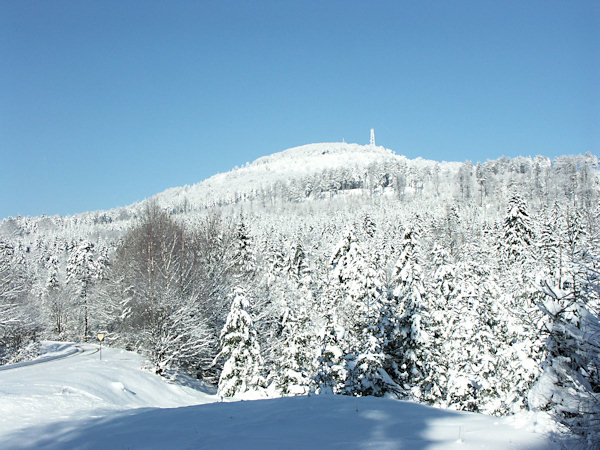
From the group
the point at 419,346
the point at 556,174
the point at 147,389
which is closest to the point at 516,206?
the point at 419,346

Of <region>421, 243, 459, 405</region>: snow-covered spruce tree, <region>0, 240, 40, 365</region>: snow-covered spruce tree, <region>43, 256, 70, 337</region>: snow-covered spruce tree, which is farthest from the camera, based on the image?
<region>43, 256, 70, 337</region>: snow-covered spruce tree

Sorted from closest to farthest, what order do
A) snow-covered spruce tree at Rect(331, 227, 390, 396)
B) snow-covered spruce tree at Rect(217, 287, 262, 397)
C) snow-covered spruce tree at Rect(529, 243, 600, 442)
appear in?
snow-covered spruce tree at Rect(529, 243, 600, 442)
snow-covered spruce tree at Rect(331, 227, 390, 396)
snow-covered spruce tree at Rect(217, 287, 262, 397)

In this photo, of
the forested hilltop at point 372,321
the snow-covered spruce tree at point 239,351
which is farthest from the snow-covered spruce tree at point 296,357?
the snow-covered spruce tree at point 239,351

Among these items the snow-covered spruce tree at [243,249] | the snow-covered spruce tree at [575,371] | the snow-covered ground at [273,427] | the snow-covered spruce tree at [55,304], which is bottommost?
the snow-covered spruce tree at [55,304]

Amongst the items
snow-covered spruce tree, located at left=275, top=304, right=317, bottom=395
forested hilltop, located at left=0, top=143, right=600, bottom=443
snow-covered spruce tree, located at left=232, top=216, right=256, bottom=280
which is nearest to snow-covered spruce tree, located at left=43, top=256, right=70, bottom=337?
forested hilltop, located at left=0, top=143, right=600, bottom=443

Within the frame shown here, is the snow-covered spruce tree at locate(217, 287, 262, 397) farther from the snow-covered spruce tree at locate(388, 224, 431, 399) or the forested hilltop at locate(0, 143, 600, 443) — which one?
the snow-covered spruce tree at locate(388, 224, 431, 399)

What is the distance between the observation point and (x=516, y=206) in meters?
48.5

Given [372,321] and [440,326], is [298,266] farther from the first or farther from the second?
[372,321]

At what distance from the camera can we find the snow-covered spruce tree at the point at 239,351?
1911cm

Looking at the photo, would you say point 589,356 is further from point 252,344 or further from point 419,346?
point 252,344

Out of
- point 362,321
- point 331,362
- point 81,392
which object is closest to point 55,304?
point 81,392

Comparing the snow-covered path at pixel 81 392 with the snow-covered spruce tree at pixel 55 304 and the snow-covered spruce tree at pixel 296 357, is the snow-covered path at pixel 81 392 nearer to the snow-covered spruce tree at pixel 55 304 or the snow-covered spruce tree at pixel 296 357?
the snow-covered spruce tree at pixel 296 357

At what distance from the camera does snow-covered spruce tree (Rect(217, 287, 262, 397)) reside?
19.1 m

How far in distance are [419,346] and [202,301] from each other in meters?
16.3
